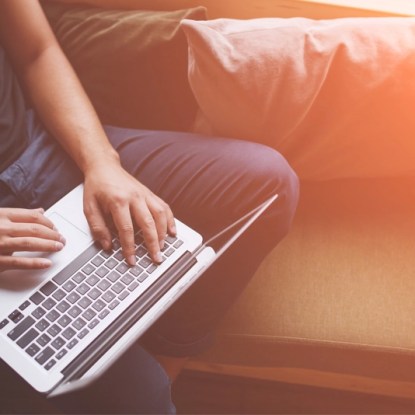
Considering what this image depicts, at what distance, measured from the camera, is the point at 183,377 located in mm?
1477

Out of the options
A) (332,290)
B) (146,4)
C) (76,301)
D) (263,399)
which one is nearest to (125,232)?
(76,301)

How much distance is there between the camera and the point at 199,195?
3.45 ft

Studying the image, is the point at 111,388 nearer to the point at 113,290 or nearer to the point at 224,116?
the point at 113,290

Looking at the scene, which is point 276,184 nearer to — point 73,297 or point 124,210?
point 124,210

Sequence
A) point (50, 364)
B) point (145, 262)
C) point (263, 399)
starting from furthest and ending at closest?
point (263, 399) < point (145, 262) < point (50, 364)

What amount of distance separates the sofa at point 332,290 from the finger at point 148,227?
0.27 m

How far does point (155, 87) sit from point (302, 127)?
33cm

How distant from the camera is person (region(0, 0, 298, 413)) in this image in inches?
37.4

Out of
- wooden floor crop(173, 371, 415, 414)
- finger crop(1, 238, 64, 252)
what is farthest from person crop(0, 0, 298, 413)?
wooden floor crop(173, 371, 415, 414)

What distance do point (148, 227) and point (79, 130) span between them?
0.28 m

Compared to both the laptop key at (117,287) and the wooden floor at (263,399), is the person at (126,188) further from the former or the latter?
the wooden floor at (263,399)

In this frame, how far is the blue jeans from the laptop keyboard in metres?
0.12

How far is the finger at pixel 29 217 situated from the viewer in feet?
3.03

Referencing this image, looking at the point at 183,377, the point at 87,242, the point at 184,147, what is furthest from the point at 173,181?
the point at 183,377
